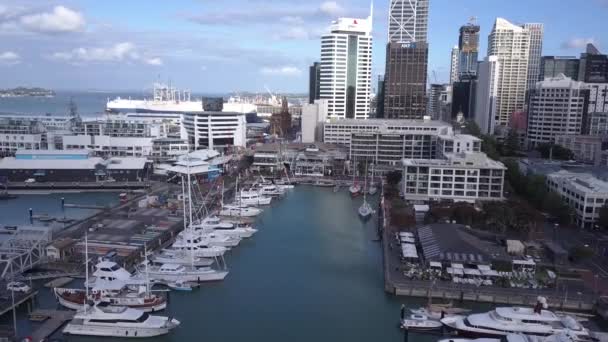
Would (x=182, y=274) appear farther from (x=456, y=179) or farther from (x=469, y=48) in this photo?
(x=469, y=48)

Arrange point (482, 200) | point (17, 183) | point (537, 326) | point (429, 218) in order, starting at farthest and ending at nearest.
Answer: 1. point (17, 183)
2. point (482, 200)
3. point (429, 218)
4. point (537, 326)

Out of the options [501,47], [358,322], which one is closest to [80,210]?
[358,322]

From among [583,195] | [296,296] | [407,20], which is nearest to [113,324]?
[296,296]

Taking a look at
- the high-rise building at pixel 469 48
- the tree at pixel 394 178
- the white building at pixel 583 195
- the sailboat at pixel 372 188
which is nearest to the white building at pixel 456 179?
the white building at pixel 583 195

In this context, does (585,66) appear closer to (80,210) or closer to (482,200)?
(482,200)

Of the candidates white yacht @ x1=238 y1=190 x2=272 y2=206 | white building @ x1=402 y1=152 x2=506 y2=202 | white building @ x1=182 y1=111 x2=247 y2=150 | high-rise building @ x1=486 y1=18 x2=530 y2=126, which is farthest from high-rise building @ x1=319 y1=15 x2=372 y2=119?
white building @ x1=402 y1=152 x2=506 y2=202

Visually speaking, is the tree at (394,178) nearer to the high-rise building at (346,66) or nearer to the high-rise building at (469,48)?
the high-rise building at (346,66)
